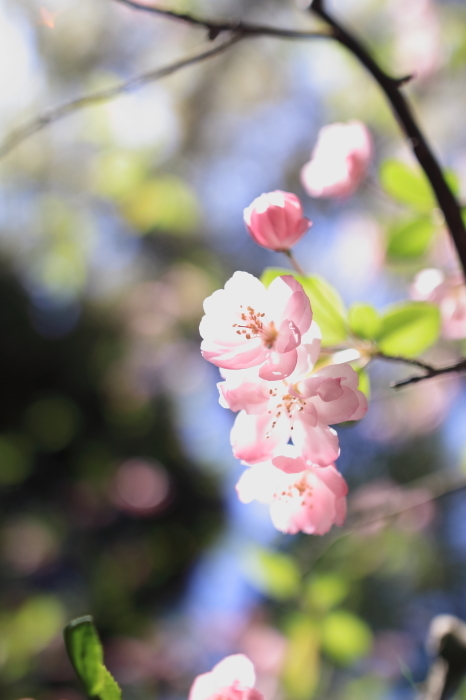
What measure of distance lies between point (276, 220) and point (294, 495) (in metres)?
0.18

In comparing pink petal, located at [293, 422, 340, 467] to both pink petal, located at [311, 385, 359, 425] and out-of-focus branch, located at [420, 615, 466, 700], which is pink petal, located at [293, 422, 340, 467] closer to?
pink petal, located at [311, 385, 359, 425]

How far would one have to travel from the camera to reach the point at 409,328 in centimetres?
41

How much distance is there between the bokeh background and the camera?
1.55 metres

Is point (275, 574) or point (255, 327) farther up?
point (255, 327)

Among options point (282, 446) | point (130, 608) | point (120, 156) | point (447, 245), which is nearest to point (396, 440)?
point (130, 608)

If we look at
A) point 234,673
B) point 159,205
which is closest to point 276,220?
point 234,673

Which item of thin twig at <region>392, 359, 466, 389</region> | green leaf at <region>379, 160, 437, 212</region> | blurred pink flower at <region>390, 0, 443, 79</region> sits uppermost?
blurred pink flower at <region>390, 0, 443, 79</region>

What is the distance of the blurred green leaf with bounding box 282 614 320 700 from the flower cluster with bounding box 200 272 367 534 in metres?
0.64

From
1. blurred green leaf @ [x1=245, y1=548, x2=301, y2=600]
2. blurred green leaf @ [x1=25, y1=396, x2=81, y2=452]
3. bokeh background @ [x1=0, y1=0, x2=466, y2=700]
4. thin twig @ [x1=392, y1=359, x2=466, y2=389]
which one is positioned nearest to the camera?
thin twig @ [x1=392, y1=359, x2=466, y2=389]

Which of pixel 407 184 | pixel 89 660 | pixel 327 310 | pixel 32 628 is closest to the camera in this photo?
pixel 89 660

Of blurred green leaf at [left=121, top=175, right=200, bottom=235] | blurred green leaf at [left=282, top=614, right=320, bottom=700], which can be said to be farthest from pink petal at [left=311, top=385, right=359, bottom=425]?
blurred green leaf at [left=121, top=175, right=200, bottom=235]

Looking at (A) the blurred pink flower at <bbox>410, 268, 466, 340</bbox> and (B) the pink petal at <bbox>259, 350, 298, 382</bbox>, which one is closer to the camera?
(B) the pink petal at <bbox>259, 350, 298, 382</bbox>

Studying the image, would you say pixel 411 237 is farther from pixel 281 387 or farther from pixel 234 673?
pixel 234 673

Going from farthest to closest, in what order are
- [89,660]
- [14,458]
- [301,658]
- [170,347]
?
[170,347]
[14,458]
[301,658]
[89,660]
